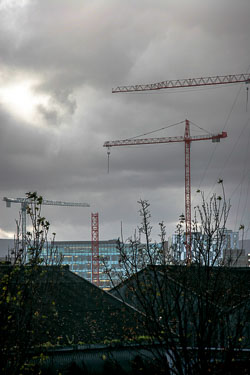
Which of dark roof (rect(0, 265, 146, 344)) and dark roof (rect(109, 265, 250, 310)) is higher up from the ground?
dark roof (rect(109, 265, 250, 310))

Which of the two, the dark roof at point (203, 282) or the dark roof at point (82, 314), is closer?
the dark roof at point (203, 282)

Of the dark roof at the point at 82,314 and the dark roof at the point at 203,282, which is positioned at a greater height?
the dark roof at the point at 203,282

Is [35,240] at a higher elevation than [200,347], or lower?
higher

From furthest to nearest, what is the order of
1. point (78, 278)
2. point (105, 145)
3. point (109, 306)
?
point (105, 145) < point (78, 278) < point (109, 306)

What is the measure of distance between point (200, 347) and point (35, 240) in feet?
17.6

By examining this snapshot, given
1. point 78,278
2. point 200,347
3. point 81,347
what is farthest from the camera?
point 78,278

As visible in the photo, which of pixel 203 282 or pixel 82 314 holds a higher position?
pixel 203 282

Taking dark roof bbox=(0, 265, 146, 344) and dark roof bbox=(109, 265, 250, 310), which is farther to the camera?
dark roof bbox=(0, 265, 146, 344)

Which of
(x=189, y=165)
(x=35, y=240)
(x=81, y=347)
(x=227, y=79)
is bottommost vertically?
(x=81, y=347)

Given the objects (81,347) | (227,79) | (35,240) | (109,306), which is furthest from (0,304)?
(227,79)

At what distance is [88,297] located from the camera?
2530cm

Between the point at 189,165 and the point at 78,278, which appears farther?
the point at 189,165

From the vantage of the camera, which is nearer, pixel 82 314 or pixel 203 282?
pixel 203 282

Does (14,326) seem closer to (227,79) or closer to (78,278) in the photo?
(78,278)
